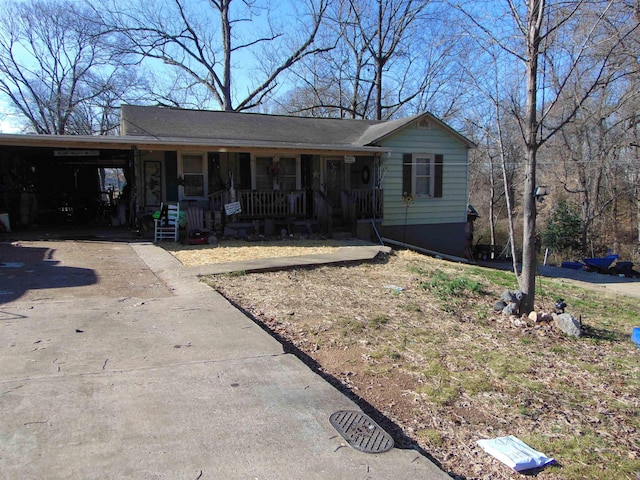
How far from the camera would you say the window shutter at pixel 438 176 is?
1544 cm

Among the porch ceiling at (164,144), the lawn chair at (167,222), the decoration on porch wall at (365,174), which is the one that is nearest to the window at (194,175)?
the porch ceiling at (164,144)

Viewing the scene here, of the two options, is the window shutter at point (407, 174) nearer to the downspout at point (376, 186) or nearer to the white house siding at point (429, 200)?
the white house siding at point (429, 200)

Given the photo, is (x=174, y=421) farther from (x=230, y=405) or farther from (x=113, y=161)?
(x=113, y=161)

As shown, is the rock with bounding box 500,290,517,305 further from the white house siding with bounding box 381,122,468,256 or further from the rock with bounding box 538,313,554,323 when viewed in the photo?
the white house siding with bounding box 381,122,468,256

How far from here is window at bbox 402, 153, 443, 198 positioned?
49.6 feet

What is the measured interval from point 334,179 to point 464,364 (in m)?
11.6

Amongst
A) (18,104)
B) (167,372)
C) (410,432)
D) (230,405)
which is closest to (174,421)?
(230,405)

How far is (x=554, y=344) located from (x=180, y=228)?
945 centimetres

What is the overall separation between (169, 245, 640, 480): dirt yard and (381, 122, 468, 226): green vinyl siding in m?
7.74

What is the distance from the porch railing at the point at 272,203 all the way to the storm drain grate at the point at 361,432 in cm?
1035

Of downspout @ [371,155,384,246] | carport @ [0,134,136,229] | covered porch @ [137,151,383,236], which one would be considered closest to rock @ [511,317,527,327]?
covered porch @ [137,151,383,236]

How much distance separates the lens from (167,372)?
3.46 meters

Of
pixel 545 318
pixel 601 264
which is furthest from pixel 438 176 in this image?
pixel 545 318

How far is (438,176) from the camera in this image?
15555 millimetres
